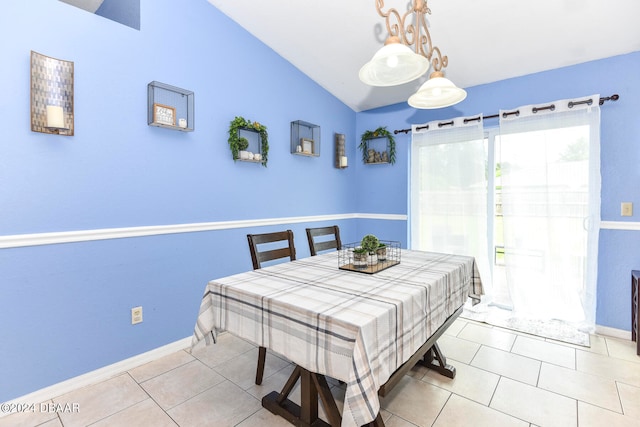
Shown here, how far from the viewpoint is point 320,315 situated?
1149mm

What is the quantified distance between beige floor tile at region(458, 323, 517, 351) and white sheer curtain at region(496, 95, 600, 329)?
464 mm

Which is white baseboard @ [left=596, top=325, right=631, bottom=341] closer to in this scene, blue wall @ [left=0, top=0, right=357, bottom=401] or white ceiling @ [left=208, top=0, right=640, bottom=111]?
white ceiling @ [left=208, top=0, right=640, bottom=111]

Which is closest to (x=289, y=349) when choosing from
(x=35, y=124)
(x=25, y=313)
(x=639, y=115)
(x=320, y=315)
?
(x=320, y=315)

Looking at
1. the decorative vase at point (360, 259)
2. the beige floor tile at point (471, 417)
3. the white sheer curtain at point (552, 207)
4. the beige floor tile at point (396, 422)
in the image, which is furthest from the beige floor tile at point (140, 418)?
the white sheer curtain at point (552, 207)

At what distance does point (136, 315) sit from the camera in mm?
2184

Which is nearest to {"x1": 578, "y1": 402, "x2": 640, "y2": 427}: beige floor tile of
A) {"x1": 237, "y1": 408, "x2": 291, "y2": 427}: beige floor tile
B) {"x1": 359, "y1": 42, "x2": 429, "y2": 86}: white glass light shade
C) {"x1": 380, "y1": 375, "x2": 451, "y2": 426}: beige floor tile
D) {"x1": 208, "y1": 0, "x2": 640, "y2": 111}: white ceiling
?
{"x1": 380, "y1": 375, "x2": 451, "y2": 426}: beige floor tile

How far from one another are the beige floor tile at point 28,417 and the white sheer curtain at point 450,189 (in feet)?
10.8

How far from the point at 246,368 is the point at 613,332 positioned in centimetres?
302

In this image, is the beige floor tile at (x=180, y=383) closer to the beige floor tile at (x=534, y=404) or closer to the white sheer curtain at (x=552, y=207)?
the beige floor tile at (x=534, y=404)

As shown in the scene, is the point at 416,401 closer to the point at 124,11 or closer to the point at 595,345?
the point at 595,345

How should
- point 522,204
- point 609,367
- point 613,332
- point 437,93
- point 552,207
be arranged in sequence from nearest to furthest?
point 437,93 < point 609,367 < point 613,332 < point 552,207 < point 522,204

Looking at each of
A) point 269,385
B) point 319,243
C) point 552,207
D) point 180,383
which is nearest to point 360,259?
point 319,243

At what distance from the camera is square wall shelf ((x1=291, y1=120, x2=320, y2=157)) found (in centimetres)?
331

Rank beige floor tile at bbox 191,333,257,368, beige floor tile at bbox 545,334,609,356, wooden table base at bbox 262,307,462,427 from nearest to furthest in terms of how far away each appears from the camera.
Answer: wooden table base at bbox 262,307,462,427
beige floor tile at bbox 191,333,257,368
beige floor tile at bbox 545,334,609,356
